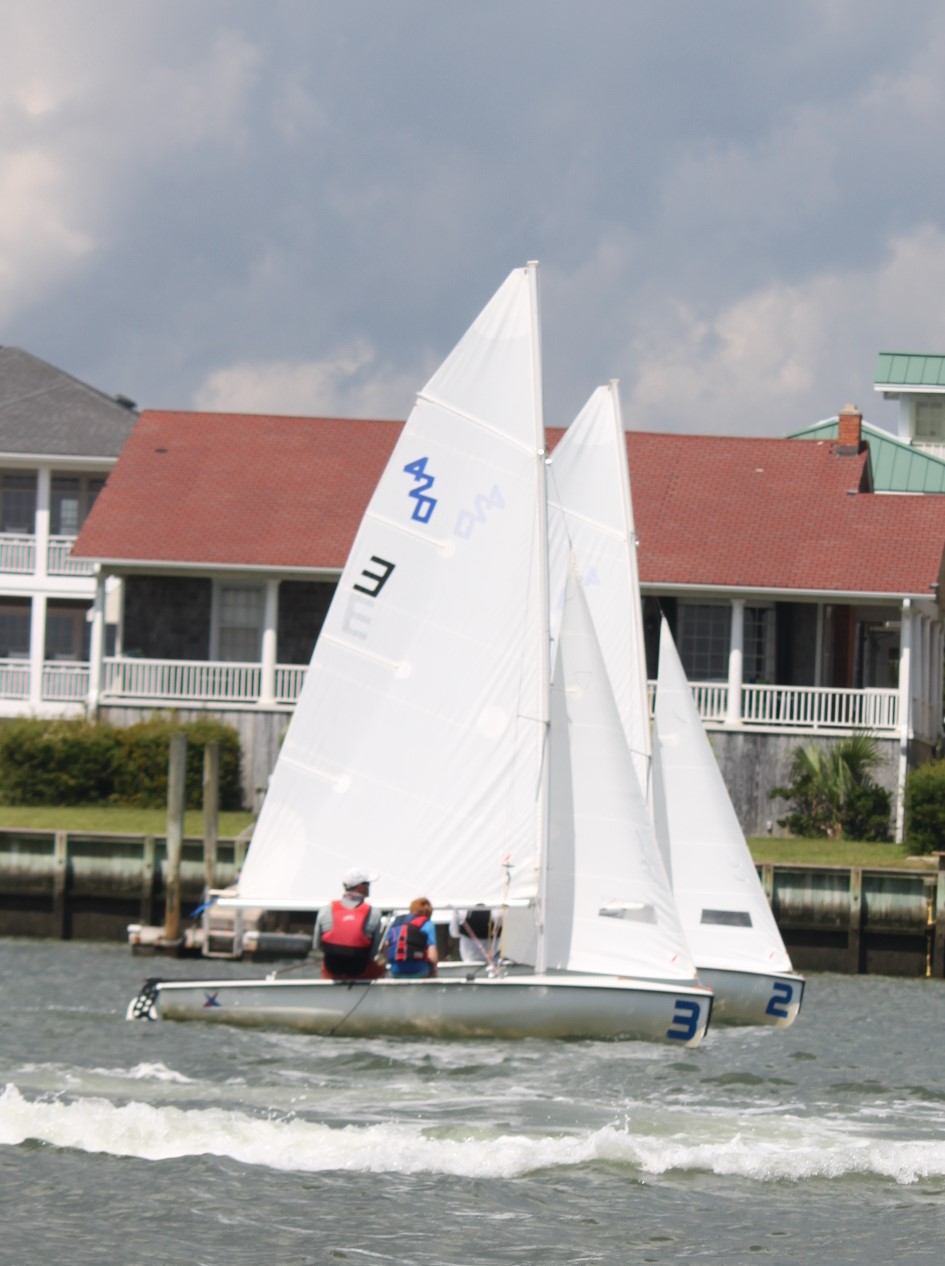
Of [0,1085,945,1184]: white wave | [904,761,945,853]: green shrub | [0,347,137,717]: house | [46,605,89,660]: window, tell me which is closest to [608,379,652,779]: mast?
[904,761,945,853]: green shrub

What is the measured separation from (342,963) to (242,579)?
20.1 meters


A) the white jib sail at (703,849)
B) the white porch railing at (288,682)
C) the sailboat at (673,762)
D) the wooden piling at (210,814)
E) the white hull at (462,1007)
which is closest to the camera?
the white hull at (462,1007)

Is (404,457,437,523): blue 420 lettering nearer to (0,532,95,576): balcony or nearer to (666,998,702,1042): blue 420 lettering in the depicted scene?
(666,998,702,1042): blue 420 lettering

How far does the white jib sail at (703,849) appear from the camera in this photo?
992 inches

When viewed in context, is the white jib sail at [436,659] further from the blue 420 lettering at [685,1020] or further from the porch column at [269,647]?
the porch column at [269,647]

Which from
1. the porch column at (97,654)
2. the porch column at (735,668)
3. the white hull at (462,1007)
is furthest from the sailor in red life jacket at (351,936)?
the porch column at (97,654)

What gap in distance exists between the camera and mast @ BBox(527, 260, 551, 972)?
2180cm

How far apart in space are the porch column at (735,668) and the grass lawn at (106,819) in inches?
329

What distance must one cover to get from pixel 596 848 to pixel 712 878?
13.3ft

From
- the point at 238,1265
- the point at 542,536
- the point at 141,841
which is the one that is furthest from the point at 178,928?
the point at 238,1265

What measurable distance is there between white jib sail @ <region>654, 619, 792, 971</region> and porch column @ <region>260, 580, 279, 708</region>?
13556mm

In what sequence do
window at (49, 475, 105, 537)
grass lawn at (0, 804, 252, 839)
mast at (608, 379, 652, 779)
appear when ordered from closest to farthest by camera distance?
mast at (608, 379, 652, 779) → grass lawn at (0, 804, 252, 839) → window at (49, 475, 105, 537)

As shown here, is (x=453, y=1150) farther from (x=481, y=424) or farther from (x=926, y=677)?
(x=926, y=677)

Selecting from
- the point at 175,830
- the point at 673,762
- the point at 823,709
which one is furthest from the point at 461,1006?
the point at 823,709
